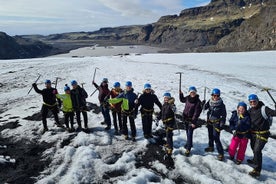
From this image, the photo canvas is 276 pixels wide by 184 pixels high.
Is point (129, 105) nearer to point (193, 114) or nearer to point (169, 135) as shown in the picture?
point (169, 135)

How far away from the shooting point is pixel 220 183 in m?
8.40

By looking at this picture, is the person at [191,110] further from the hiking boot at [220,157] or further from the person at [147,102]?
the person at [147,102]

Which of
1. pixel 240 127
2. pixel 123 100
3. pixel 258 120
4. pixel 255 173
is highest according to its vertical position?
pixel 123 100

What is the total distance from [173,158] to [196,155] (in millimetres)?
919

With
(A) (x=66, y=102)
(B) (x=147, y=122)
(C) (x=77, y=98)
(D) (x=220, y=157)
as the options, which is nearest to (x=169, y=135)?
(B) (x=147, y=122)

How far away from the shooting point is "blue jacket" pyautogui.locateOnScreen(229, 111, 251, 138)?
911 centimetres

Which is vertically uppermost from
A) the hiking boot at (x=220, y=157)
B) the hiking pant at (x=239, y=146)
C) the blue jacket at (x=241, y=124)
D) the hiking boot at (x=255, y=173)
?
the blue jacket at (x=241, y=124)

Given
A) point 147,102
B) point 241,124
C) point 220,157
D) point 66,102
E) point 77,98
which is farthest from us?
point 77,98

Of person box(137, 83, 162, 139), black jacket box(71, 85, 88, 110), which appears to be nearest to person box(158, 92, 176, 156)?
person box(137, 83, 162, 139)

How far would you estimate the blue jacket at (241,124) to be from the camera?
29.9ft

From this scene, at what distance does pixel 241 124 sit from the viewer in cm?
914

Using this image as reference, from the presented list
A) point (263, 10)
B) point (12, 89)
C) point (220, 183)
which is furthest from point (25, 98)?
point (263, 10)

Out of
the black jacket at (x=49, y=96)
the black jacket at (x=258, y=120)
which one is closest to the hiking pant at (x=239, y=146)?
the black jacket at (x=258, y=120)

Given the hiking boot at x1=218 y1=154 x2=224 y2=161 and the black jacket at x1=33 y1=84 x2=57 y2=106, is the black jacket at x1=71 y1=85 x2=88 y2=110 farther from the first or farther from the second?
the hiking boot at x1=218 y1=154 x2=224 y2=161
